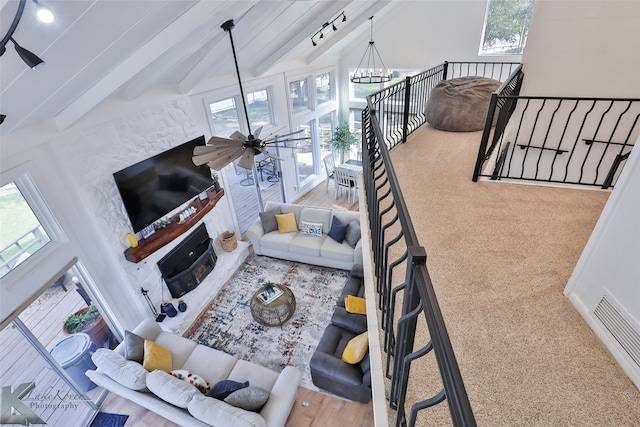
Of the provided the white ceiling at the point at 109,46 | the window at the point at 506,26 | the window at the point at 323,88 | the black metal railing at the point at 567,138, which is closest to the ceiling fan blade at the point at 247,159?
the white ceiling at the point at 109,46

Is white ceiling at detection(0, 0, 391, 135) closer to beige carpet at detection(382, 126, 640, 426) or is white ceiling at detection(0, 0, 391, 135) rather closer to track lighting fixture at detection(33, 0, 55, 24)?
track lighting fixture at detection(33, 0, 55, 24)

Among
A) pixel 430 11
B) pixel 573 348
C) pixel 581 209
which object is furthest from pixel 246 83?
pixel 573 348

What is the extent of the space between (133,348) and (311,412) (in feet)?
7.36

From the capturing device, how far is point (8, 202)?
3.12 meters

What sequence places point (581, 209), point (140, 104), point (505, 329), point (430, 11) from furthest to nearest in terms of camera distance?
point (430, 11) < point (140, 104) < point (581, 209) < point (505, 329)

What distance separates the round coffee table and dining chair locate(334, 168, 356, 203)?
4045mm

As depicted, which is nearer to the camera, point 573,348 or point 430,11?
point 573,348

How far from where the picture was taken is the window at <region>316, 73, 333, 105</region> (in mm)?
8914

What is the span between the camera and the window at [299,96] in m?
7.94

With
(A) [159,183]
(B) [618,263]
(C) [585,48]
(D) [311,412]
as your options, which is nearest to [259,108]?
(A) [159,183]

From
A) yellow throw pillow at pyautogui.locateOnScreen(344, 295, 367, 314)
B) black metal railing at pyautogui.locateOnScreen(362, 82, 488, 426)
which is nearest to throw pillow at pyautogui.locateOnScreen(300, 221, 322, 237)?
yellow throw pillow at pyautogui.locateOnScreen(344, 295, 367, 314)

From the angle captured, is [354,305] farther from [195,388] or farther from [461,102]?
[461,102]

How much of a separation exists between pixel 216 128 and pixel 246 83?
1.11m

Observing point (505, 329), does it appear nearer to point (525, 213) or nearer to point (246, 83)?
point (525, 213)
